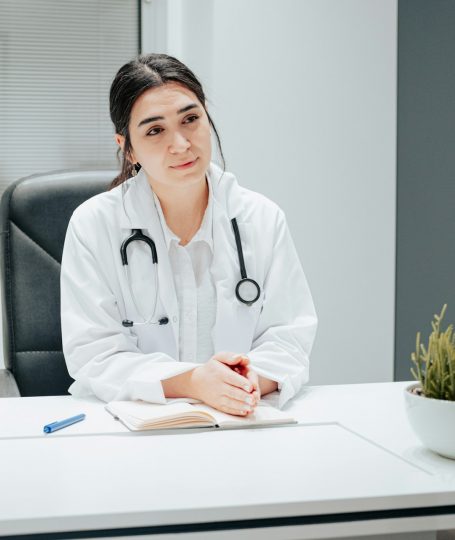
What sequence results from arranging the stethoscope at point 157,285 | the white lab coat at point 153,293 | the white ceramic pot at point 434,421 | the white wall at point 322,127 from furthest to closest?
the white wall at point 322,127 → the stethoscope at point 157,285 → the white lab coat at point 153,293 → the white ceramic pot at point 434,421

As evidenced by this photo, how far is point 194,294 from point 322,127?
1.38m

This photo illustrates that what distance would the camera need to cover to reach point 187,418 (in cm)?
139

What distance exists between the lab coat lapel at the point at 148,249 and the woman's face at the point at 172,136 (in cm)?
7

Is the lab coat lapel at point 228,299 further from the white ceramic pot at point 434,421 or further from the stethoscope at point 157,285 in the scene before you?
the white ceramic pot at point 434,421

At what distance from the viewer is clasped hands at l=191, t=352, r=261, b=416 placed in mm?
1438

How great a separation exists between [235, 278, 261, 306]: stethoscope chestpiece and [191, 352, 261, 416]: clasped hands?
0.32 meters

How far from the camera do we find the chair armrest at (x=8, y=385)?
186cm

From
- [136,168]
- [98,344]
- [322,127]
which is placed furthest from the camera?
[322,127]

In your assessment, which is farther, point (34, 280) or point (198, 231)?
point (34, 280)

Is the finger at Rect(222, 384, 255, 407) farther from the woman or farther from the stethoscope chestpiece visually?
the stethoscope chestpiece

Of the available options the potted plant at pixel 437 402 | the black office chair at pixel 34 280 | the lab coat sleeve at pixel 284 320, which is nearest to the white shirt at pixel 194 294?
the lab coat sleeve at pixel 284 320

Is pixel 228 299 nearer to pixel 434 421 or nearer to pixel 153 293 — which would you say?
pixel 153 293

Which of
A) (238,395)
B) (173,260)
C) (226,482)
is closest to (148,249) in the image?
(173,260)

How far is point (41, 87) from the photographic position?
3.18m
